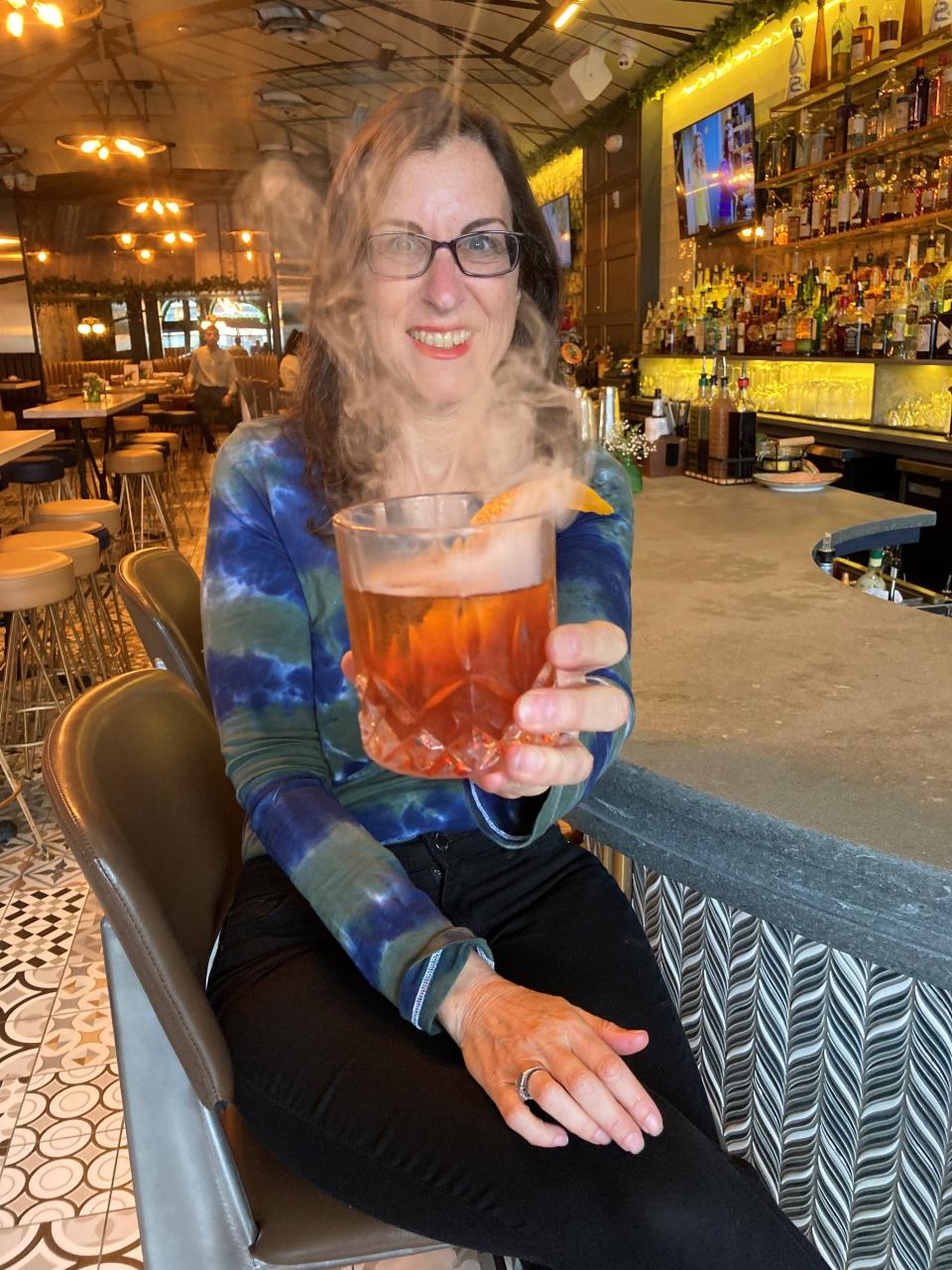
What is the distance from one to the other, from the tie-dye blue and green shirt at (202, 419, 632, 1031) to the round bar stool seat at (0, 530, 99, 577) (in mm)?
2595

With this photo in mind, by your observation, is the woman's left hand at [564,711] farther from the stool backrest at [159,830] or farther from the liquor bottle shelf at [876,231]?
the liquor bottle shelf at [876,231]

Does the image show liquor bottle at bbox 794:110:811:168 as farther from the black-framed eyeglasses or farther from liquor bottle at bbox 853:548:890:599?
the black-framed eyeglasses

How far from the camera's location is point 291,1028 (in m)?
0.95

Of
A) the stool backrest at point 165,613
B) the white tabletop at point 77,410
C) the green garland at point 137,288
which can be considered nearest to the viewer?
the stool backrest at point 165,613

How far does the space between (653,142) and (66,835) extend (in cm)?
895

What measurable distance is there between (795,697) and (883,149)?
4.80 metres

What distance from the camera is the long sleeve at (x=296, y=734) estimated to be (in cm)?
95

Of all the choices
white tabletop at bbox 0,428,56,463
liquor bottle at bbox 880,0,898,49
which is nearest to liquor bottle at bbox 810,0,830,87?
liquor bottle at bbox 880,0,898,49

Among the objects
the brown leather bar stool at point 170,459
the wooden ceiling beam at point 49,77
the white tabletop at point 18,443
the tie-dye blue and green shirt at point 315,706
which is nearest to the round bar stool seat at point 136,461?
the brown leather bar stool at point 170,459

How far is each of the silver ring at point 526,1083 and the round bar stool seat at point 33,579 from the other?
2834 mm

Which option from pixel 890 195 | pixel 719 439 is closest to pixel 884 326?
pixel 890 195

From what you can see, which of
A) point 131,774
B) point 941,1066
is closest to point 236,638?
point 131,774

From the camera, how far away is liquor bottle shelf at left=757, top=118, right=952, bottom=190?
14.5 feet

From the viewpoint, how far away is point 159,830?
1008 millimetres
